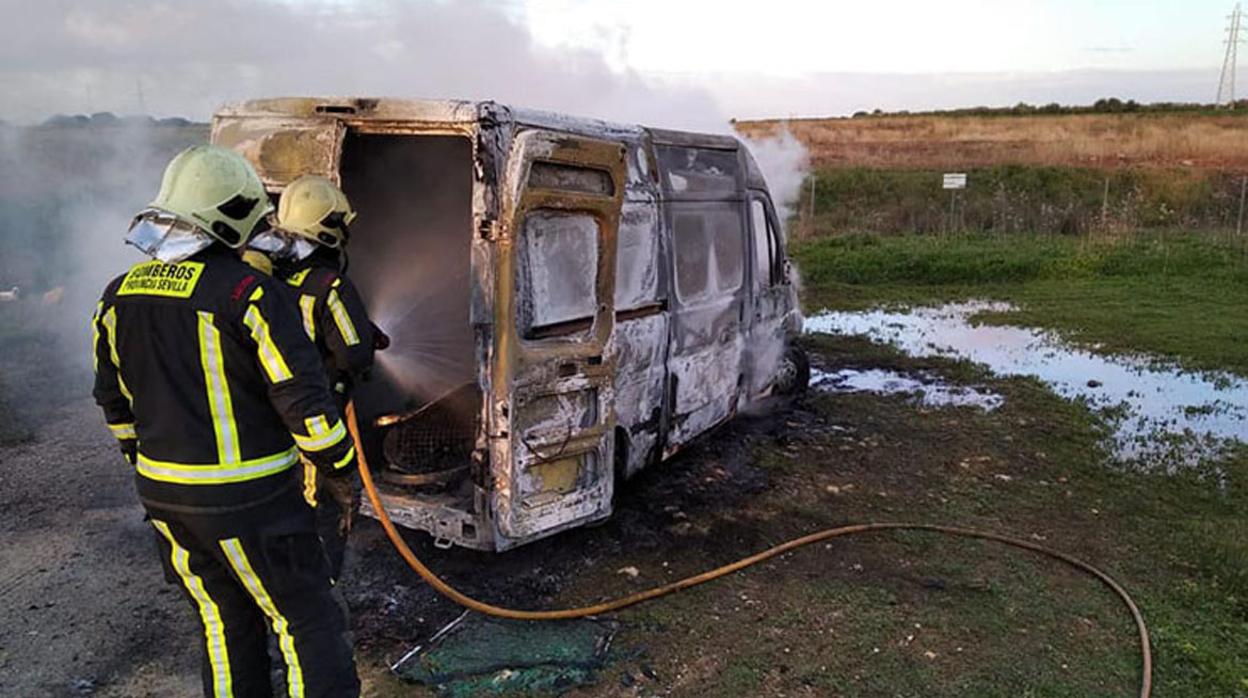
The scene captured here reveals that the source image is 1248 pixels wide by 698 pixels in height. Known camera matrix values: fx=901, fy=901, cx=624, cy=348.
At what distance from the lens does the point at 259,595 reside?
9.07 ft

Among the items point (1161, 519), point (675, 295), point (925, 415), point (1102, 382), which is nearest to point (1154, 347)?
point (1102, 382)

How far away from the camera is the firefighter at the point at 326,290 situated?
130 inches

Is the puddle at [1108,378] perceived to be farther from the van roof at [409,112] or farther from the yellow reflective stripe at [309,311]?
the yellow reflective stripe at [309,311]

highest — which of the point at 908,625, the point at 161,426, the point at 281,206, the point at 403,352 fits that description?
the point at 281,206

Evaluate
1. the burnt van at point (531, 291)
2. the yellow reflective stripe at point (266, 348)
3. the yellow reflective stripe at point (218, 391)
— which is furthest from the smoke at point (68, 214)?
the yellow reflective stripe at point (266, 348)

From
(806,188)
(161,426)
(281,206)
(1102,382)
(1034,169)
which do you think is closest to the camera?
(161,426)

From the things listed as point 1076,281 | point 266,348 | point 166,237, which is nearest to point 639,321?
point 266,348

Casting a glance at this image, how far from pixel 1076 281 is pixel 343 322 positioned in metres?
14.0

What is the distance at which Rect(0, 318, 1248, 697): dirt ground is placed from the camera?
12.4 ft

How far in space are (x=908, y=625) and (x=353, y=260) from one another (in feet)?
12.9

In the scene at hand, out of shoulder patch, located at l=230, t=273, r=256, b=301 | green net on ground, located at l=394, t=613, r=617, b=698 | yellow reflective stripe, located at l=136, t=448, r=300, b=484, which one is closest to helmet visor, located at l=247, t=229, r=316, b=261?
shoulder patch, located at l=230, t=273, r=256, b=301

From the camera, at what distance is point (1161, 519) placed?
5547 millimetres

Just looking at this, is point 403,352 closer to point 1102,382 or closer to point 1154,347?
point 1102,382

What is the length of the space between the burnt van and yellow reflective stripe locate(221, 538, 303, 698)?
1321 millimetres
